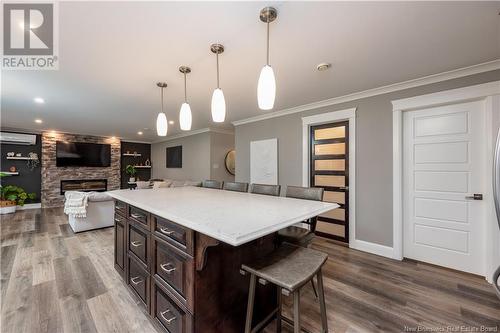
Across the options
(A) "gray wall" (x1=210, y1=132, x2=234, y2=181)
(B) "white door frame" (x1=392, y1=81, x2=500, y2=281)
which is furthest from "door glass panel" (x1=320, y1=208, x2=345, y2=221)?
(A) "gray wall" (x1=210, y1=132, x2=234, y2=181)

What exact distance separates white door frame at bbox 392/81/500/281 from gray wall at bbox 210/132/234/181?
173 inches

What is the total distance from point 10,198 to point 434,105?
9167 mm

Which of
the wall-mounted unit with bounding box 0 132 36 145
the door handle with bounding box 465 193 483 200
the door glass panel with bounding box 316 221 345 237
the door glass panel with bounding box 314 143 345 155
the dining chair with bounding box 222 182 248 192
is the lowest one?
the door glass panel with bounding box 316 221 345 237

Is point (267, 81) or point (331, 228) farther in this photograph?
point (331, 228)

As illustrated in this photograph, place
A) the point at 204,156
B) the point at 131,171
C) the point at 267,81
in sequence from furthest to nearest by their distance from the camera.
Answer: the point at 131,171 < the point at 204,156 < the point at 267,81

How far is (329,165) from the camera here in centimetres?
353

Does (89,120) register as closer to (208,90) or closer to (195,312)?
(208,90)

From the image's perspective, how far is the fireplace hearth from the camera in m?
6.62

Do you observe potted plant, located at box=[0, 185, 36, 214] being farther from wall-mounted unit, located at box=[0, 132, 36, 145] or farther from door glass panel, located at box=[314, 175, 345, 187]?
door glass panel, located at box=[314, 175, 345, 187]

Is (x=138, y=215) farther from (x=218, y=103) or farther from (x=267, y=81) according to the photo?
(x=267, y=81)

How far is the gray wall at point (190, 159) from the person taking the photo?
606 centimetres

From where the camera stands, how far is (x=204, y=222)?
110 centimetres

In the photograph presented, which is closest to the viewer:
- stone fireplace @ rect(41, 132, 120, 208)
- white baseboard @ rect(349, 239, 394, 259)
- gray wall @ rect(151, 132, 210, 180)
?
white baseboard @ rect(349, 239, 394, 259)

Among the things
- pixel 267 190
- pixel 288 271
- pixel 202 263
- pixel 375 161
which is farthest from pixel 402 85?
pixel 202 263
